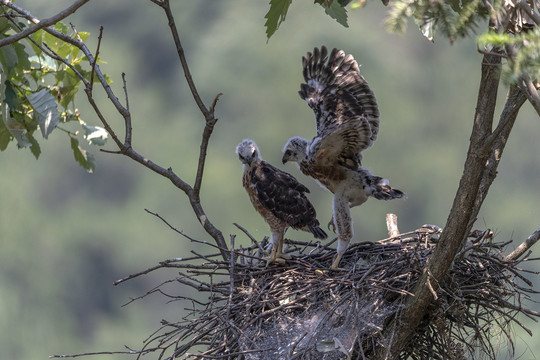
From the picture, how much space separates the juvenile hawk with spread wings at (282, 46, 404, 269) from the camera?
131 inches

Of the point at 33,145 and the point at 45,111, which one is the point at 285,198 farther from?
the point at 45,111

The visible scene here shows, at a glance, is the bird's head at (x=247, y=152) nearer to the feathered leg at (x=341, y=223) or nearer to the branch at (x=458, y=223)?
the feathered leg at (x=341, y=223)

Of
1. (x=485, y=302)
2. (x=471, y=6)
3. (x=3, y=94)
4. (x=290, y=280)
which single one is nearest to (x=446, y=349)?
(x=485, y=302)

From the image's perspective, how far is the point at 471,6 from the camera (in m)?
1.38

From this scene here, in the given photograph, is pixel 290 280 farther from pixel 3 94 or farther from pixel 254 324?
pixel 3 94

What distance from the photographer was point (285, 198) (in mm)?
3541

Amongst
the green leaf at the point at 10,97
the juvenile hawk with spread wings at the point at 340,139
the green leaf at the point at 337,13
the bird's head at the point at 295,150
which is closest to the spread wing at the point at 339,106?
the juvenile hawk with spread wings at the point at 340,139

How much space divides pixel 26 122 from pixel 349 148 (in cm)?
157

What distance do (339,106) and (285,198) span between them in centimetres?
57

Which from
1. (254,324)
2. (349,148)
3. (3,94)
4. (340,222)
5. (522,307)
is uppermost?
(3,94)

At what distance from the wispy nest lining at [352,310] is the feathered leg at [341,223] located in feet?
0.31

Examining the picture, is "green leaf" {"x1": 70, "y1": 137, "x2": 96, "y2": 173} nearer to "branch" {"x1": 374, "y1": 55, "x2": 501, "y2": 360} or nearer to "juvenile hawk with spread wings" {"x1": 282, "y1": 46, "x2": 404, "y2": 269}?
"juvenile hawk with spread wings" {"x1": 282, "y1": 46, "x2": 404, "y2": 269}

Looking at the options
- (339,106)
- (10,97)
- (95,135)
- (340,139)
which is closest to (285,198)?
(340,139)

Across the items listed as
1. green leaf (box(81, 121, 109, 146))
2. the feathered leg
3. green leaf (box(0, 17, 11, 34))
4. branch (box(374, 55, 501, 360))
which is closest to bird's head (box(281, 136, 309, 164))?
the feathered leg
